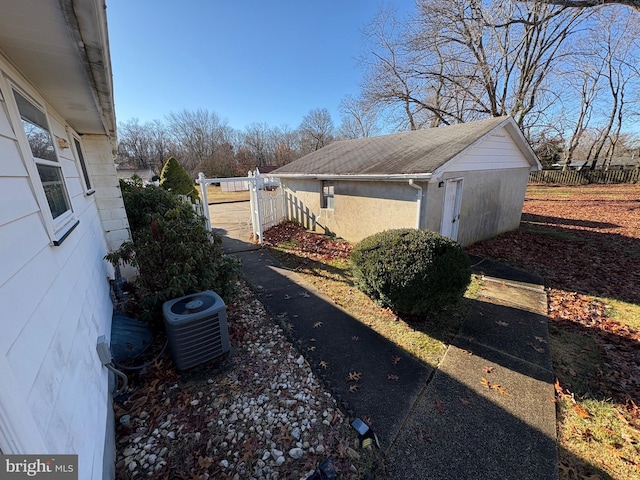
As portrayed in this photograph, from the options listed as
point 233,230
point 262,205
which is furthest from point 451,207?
point 233,230

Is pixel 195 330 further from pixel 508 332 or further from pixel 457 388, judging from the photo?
pixel 508 332

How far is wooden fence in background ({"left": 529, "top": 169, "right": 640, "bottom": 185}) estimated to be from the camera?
2360 centimetres

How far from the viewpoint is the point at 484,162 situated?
8039 millimetres

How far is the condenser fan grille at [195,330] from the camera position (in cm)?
313

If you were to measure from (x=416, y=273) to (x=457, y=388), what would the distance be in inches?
61.5

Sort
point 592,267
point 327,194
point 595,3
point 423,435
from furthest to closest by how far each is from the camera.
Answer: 1. point 327,194
2. point 592,267
3. point 595,3
4. point 423,435

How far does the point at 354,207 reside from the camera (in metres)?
8.59

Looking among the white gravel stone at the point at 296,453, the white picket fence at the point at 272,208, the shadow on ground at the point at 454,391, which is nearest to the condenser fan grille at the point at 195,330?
the shadow on ground at the point at 454,391

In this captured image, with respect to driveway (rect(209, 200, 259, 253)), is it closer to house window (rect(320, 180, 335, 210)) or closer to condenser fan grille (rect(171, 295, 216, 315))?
house window (rect(320, 180, 335, 210))

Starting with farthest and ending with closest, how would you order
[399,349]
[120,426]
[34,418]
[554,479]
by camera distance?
1. [399,349]
2. [120,426]
3. [554,479]
4. [34,418]

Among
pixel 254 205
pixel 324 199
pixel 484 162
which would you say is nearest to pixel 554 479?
pixel 484 162

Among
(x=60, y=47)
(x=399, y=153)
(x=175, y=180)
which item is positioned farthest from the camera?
(x=175, y=180)

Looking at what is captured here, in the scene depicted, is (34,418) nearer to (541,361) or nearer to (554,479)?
(554,479)

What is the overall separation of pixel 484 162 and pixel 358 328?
22.8 feet
